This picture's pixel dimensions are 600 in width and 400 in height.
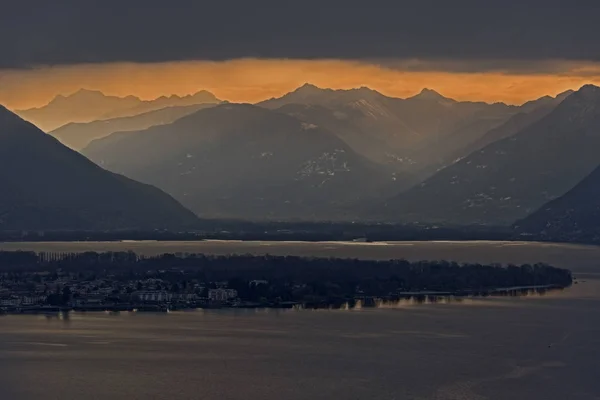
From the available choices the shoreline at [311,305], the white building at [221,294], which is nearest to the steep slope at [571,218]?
the shoreline at [311,305]

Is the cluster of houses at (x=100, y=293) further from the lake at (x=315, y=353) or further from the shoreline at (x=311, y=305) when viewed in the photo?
the lake at (x=315, y=353)

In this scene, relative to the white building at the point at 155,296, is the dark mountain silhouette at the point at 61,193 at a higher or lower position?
higher

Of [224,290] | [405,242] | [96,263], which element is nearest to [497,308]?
[224,290]

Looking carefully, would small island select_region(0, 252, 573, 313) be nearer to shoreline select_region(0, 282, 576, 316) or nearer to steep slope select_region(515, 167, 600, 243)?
shoreline select_region(0, 282, 576, 316)

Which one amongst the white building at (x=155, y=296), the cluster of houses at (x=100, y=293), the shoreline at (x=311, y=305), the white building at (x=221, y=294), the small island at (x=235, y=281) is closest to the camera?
the shoreline at (x=311, y=305)

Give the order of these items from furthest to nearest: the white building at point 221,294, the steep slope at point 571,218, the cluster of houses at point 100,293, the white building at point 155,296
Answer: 1. the steep slope at point 571,218
2. the white building at point 221,294
3. the white building at point 155,296
4. the cluster of houses at point 100,293

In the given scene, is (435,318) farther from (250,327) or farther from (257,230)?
(257,230)

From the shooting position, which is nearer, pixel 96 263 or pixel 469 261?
pixel 96 263
